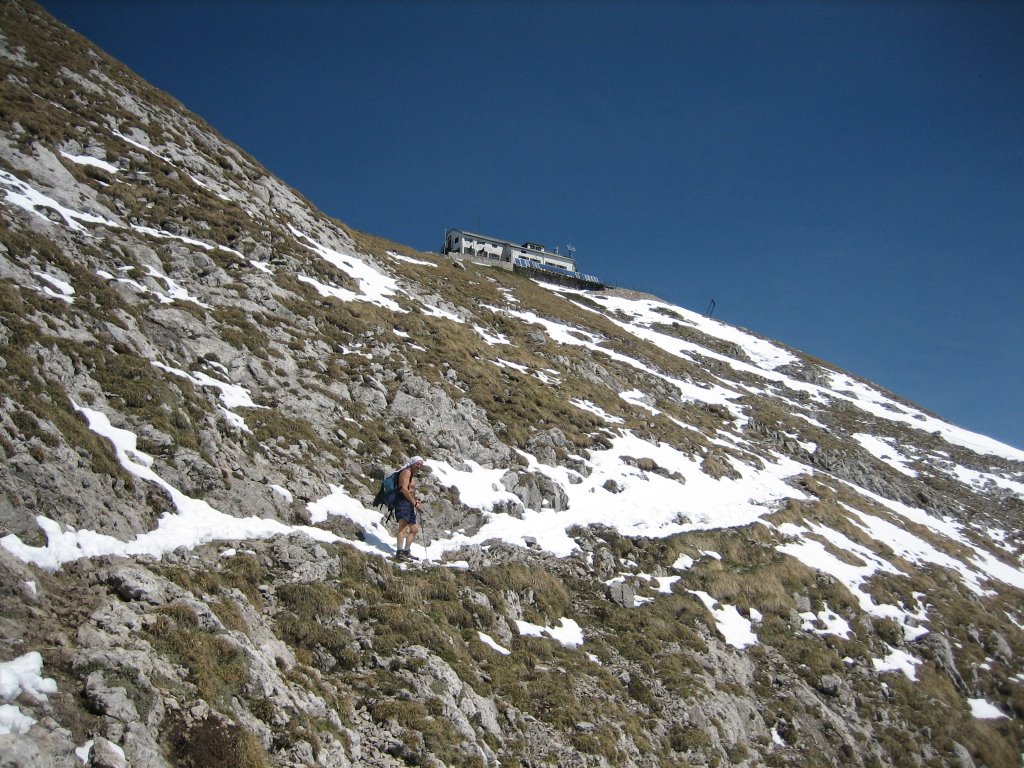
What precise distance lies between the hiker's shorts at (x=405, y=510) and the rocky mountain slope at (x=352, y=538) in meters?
1.36

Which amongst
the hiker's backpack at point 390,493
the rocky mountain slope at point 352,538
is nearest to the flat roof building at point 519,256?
the rocky mountain slope at point 352,538

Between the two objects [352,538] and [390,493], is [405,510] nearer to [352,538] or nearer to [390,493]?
[390,493]

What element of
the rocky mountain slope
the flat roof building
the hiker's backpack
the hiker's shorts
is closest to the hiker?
the hiker's shorts

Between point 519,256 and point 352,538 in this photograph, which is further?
point 519,256

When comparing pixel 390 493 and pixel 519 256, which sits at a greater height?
pixel 519 256

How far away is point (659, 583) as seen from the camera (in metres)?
20.7

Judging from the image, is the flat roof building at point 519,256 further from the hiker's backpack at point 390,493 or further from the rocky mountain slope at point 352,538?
the hiker's backpack at point 390,493

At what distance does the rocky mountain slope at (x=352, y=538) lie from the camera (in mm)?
9000

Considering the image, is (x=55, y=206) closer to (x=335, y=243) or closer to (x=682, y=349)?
(x=335, y=243)

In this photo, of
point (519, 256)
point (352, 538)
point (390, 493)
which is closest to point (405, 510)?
point (390, 493)

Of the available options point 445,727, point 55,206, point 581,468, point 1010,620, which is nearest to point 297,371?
point 55,206

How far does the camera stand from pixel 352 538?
15.5m

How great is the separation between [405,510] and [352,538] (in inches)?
60.3

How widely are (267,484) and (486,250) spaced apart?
10971cm
